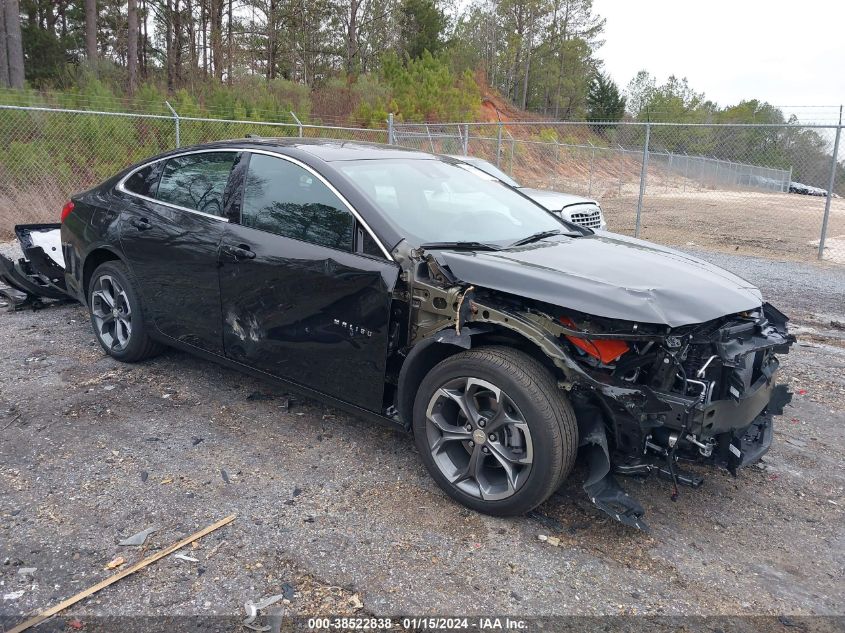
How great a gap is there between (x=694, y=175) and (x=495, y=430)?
33588mm

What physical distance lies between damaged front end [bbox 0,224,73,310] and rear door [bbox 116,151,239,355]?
1.76 metres

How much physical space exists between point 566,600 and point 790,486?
1.69 metres

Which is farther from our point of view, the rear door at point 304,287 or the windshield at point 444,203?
the windshield at point 444,203

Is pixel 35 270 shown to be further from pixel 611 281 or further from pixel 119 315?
pixel 611 281

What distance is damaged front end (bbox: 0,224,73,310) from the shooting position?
5863 mm

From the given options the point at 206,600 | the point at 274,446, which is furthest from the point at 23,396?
the point at 206,600

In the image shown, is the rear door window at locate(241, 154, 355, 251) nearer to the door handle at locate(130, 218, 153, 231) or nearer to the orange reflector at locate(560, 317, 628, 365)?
the door handle at locate(130, 218, 153, 231)

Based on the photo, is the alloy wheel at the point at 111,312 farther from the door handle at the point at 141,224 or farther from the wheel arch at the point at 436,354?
the wheel arch at the point at 436,354

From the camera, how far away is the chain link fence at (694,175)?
14.1 m

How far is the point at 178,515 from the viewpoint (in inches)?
119

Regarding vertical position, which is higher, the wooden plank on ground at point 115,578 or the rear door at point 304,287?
the rear door at point 304,287

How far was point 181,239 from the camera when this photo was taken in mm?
4141

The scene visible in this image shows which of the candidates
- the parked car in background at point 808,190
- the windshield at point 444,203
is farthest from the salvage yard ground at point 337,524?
the parked car in background at point 808,190

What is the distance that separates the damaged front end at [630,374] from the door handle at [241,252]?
1.15m
